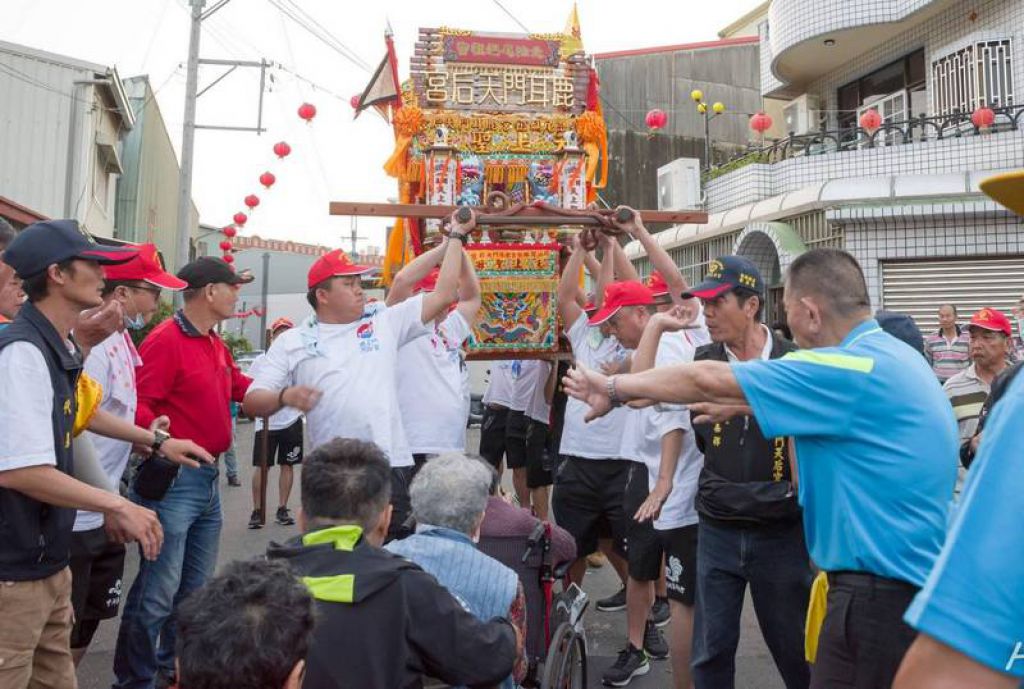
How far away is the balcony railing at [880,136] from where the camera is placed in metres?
13.3

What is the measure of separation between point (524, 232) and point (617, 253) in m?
0.89

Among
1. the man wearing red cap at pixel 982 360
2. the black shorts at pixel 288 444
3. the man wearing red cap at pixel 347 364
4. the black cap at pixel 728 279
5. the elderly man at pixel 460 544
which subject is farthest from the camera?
the black shorts at pixel 288 444

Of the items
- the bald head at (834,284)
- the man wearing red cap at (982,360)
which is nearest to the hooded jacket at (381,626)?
the bald head at (834,284)

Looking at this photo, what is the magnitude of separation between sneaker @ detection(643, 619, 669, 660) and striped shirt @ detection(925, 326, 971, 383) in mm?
5350

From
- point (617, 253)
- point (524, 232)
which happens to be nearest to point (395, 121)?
point (524, 232)

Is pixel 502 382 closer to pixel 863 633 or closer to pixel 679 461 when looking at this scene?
pixel 679 461

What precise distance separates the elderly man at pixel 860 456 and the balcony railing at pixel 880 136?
12821 mm

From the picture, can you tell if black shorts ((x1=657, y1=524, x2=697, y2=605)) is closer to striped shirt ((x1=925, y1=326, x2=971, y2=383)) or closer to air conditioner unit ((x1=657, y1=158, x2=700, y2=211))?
striped shirt ((x1=925, y1=326, x2=971, y2=383))

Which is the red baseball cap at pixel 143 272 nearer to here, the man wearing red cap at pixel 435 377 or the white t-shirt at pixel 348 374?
the white t-shirt at pixel 348 374

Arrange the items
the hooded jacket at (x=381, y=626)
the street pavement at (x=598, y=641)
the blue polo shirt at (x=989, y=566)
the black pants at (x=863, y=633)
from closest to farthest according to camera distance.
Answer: the blue polo shirt at (x=989, y=566) < the hooded jacket at (x=381, y=626) < the black pants at (x=863, y=633) < the street pavement at (x=598, y=641)

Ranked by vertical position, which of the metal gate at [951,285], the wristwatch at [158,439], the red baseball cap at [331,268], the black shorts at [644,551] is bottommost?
the black shorts at [644,551]

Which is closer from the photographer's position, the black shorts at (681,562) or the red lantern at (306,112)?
the black shorts at (681,562)

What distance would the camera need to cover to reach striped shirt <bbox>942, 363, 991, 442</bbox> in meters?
5.30

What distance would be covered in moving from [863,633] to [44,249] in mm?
2864
